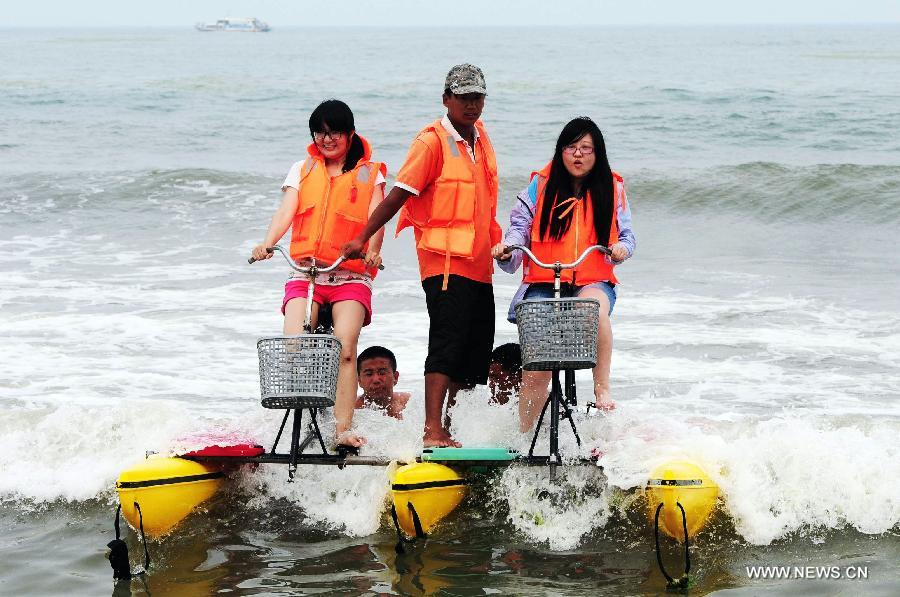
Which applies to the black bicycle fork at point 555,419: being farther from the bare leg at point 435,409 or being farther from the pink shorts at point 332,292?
the pink shorts at point 332,292

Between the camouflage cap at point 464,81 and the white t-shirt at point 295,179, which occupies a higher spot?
the camouflage cap at point 464,81

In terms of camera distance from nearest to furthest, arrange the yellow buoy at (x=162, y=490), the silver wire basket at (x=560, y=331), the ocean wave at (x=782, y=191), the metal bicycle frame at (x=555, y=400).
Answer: the silver wire basket at (x=560, y=331) → the metal bicycle frame at (x=555, y=400) → the yellow buoy at (x=162, y=490) → the ocean wave at (x=782, y=191)

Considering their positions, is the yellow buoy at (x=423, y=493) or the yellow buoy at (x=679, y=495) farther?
the yellow buoy at (x=423, y=493)

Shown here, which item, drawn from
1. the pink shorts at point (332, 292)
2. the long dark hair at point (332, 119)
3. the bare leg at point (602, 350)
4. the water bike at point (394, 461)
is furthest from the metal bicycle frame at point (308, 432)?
the bare leg at point (602, 350)

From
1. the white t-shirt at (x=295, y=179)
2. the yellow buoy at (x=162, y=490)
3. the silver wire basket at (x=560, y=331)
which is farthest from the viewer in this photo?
the white t-shirt at (x=295, y=179)

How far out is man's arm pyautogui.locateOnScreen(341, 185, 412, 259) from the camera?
6.71 m

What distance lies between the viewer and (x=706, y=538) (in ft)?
21.0

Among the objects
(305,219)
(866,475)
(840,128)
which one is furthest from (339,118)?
(840,128)

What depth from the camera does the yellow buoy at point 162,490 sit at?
21.2 feet

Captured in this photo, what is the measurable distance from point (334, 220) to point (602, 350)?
5.73 ft

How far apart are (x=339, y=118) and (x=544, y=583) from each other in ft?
9.67

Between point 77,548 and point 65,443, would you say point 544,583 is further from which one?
point 65,443

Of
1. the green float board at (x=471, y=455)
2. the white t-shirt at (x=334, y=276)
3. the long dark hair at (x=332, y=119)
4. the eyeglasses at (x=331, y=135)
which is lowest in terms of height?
the green float board at (x=471, y=455)

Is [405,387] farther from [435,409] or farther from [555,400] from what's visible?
[555,400]
